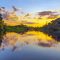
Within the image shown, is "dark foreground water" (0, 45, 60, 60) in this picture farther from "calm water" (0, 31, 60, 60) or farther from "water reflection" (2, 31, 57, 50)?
"water reflection" (2, 31, 57, 50)

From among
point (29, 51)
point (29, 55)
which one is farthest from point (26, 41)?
point (29, 55)

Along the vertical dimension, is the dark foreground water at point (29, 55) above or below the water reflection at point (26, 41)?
above

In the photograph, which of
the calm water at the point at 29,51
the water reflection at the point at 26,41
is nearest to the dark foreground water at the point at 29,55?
the calm water at the point at 29,51

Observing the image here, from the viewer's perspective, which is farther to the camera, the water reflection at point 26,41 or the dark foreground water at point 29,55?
the water reflection at point 26,41

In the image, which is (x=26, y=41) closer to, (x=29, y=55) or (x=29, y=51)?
(x=29, y=51)

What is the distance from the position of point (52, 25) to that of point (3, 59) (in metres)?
34.0

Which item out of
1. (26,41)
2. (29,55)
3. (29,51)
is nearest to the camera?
(29,55)

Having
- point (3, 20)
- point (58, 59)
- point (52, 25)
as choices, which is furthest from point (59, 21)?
point (58, 59)

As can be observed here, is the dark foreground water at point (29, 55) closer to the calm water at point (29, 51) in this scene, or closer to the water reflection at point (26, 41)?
the calm water at point (29, 51)

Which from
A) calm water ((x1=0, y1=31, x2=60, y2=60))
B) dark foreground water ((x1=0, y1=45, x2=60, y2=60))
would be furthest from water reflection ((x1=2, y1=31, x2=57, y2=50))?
dark foreground water ((x1=0, y1=45, x2=60, y2=60))

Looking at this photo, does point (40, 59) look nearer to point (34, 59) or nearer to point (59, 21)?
point (34, 59)

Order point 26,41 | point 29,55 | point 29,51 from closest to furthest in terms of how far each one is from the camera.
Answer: point 29,55
point 29,51
point 26,41

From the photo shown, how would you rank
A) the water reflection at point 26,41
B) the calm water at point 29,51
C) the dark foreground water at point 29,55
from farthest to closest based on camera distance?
the water reflection at point 26,41 < the calm water at point 29,51 < the dark foreground water at point 29,55

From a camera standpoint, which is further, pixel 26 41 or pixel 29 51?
pixel 26 41
